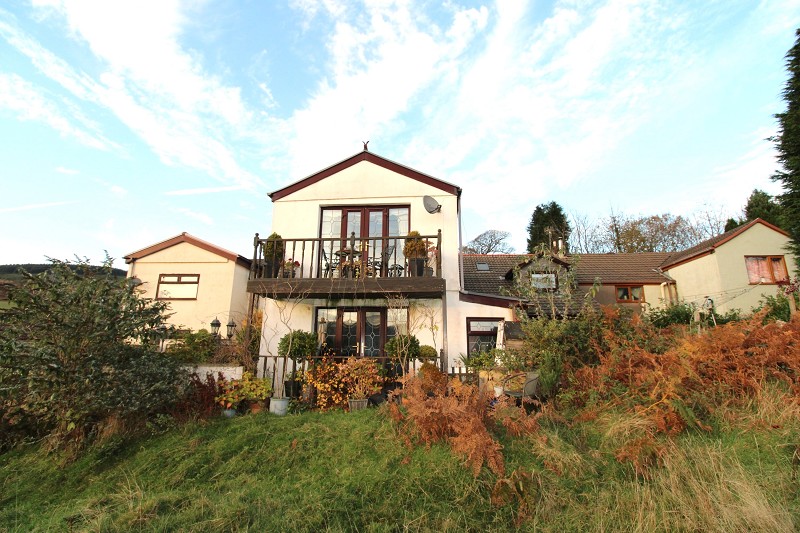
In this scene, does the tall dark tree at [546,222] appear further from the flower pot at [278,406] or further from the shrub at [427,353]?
the flower pot at [278,406]

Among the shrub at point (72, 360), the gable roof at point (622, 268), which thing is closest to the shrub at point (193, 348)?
the shrub at point (72, 360)

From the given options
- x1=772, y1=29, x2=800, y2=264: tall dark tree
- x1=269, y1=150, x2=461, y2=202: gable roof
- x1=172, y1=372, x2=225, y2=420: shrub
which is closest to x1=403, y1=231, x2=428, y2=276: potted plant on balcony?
x1=269, y1=150, x2=461, y2=202: gable roof

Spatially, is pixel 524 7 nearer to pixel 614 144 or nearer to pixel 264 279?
pixel 614 144

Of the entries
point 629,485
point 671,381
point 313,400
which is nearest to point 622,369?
point 671,381

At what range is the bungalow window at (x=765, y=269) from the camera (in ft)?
53.8

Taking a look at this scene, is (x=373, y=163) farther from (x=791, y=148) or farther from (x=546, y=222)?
(x=546, y=222)

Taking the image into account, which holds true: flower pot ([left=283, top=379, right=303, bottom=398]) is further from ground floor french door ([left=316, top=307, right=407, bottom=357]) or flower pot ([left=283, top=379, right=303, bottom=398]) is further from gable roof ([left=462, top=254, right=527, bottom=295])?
gable roof ([left=462, top=254, right=527, bottom=295])

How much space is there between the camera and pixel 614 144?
9.51 metres

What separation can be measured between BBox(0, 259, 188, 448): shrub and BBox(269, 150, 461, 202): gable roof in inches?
228

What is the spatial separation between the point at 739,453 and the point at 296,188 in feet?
35.5

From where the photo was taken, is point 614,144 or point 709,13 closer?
point 709,13

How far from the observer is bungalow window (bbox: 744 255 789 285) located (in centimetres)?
1639

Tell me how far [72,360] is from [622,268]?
73.3 feet

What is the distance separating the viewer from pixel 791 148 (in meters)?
13.9
